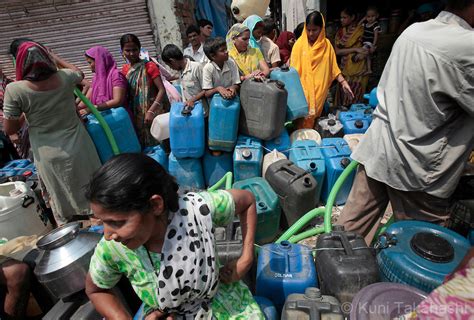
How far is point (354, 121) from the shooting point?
367cm

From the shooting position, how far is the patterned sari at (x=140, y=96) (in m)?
3.42

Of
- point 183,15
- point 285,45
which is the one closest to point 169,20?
point 183,15

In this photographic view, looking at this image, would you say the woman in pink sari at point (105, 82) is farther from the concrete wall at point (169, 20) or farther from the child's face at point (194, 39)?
the concrete wall at point (169, 20)

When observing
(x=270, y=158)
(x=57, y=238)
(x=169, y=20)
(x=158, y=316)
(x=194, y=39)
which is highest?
(x=169, y=20)

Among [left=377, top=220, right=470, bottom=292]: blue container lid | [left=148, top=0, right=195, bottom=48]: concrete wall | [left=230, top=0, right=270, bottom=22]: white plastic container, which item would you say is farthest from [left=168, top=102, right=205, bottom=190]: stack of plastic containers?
[left=230, top=0, right=270, bottom=22]: white plastic container

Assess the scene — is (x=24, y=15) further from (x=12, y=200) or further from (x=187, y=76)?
(x=12, y=200)

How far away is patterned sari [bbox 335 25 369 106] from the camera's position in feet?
16.5

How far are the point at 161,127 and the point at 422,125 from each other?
8.93 feet

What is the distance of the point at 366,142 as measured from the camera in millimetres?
1953

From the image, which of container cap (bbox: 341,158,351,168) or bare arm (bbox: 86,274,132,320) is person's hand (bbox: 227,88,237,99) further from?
bare arm (bbox: 86,274,132,320)

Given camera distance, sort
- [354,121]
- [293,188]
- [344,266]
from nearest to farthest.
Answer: [344,266], [293,188], [354,121]

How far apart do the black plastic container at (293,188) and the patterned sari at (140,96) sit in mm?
1921

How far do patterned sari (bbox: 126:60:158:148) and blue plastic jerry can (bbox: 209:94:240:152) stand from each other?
979mm

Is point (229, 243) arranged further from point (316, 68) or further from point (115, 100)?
point (316, 68)
